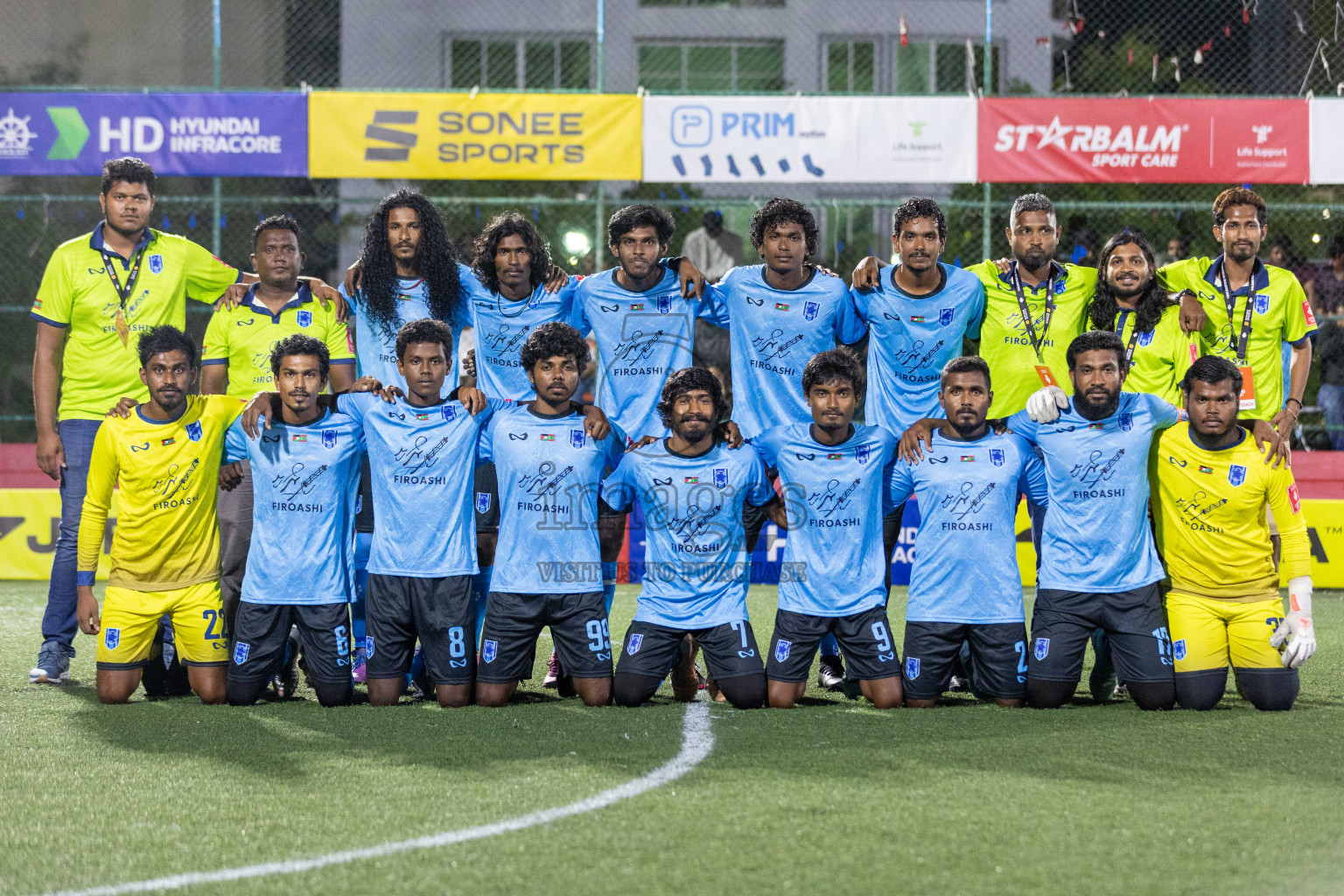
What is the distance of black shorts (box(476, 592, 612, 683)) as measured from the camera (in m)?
5.48

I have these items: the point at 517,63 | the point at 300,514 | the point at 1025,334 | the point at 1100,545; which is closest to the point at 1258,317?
the point at 1025,334

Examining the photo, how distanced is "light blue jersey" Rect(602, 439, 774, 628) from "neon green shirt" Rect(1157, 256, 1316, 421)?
7.75 feet

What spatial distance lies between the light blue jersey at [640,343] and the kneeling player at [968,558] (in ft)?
3.96

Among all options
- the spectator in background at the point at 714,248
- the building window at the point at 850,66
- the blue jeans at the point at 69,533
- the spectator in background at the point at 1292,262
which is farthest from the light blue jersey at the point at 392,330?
the building window at the point at 850,66

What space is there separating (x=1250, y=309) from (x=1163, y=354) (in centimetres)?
43

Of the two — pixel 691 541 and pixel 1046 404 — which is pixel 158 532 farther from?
pixel 1046 404

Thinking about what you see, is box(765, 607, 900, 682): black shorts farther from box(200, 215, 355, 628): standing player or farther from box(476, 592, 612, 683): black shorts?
box(200, 215, 355, 628): standing player

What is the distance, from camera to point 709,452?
18.2 feet

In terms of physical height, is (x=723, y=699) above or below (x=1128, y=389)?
below

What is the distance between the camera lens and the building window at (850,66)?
18375 millimetres

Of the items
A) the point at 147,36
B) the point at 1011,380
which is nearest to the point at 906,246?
the point at 1011,380

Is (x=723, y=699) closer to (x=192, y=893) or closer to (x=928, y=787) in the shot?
(x=928, y=787)

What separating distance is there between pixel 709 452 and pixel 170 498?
2238 mm

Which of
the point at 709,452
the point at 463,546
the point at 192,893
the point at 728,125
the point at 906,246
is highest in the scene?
the point at 728,125
